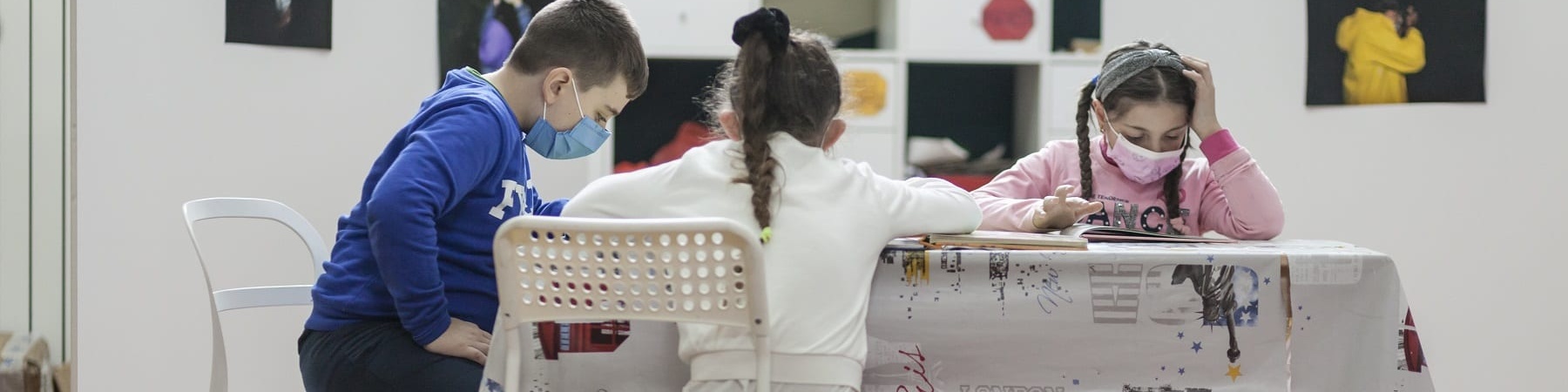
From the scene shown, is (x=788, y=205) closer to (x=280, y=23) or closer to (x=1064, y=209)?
(x=1064, y=209)

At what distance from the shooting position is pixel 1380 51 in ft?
8.27

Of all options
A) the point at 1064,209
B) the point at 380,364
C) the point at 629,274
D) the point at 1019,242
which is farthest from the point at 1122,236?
the point at 380,364

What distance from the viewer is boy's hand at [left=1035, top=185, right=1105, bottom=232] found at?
139 centimetres

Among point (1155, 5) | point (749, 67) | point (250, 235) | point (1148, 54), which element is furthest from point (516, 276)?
point (1155, 5)

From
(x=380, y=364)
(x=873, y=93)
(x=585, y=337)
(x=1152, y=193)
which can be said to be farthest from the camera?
(x=873, y=93)

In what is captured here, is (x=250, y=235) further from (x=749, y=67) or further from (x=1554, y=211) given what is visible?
(x=1554, y=211)

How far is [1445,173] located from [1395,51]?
11.1 inches

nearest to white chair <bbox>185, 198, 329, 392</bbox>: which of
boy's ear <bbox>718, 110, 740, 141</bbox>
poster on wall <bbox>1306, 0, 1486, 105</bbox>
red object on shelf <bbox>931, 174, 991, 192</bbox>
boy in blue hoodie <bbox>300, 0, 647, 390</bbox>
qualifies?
boy in blue hoodie <bbox>300, 0, 647, 390</bbox>

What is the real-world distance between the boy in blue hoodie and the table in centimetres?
18

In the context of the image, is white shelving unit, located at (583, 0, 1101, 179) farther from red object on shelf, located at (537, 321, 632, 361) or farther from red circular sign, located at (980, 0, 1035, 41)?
red object on shelf, located at (537, 321, 632, 361)

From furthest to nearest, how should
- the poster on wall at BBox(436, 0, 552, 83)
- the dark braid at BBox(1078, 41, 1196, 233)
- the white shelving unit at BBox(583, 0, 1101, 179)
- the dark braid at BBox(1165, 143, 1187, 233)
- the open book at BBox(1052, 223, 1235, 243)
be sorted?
1. the white shelving unit at BBox(583, 0, 1101, 179)
2. the poster on wall at BBox(436, 0, 552, 83)
3. the dark braid at BBox(1165, 143, 1187, 233)
4. the dark braid at BBox(1078, 41, 1196, 233)
5. the open book at BBox(1052, 223, 1235, 243)

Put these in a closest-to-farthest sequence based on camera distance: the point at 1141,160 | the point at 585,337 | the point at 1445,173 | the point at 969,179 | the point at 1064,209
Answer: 1. the point at 585,337
2. the point at 1064,209
3. the point at 1141,160
4. the point at 1445,173
5. the point at 969,179

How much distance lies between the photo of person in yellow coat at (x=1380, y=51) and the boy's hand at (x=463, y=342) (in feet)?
6.67

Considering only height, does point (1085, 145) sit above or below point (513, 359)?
above
